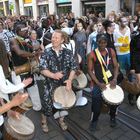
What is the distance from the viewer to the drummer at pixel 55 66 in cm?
438

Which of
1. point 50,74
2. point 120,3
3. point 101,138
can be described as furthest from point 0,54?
point 120,3

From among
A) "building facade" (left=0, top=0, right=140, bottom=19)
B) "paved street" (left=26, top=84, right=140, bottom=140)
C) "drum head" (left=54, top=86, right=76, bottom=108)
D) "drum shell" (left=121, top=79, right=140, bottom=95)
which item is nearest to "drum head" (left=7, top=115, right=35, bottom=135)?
"drum head" (left=54, top=86, right=76, bottom=108)

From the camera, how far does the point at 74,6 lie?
68.7 ft

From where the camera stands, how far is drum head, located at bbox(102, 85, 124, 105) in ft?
14.1

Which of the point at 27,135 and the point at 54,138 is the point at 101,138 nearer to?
the point at 54,138

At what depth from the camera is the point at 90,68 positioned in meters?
4.60

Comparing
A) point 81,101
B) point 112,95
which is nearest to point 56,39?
point 112,95

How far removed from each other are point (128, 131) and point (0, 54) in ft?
8.86

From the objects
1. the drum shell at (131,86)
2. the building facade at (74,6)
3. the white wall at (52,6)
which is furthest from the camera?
the white wall at (52,6)

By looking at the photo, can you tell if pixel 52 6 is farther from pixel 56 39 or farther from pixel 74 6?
pixel 56 39

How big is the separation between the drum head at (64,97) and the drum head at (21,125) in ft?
2.92

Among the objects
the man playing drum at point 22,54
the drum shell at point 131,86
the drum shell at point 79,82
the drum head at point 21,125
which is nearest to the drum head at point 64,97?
the drum shell at point 79,82

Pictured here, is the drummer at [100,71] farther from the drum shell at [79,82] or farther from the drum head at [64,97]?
the drum shell at [79,82]

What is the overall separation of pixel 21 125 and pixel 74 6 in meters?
18.7
